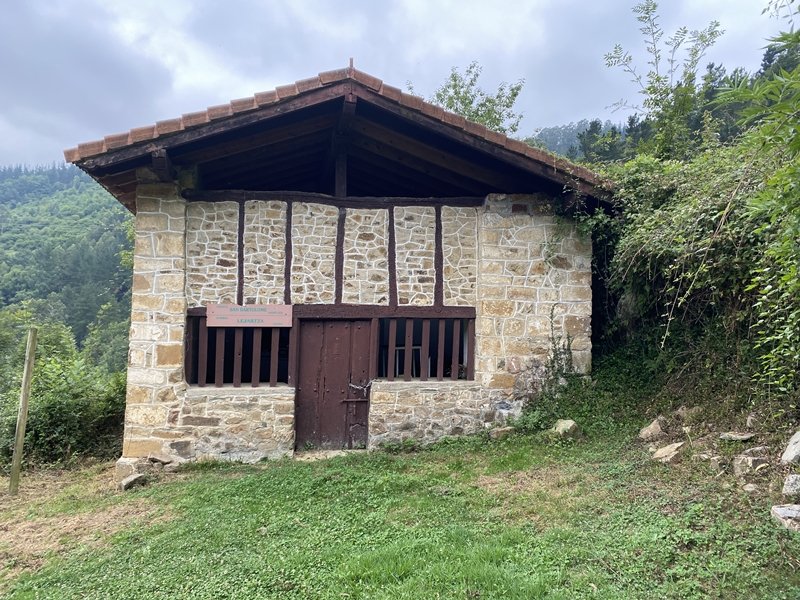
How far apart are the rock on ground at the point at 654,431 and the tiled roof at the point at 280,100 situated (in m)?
3.37

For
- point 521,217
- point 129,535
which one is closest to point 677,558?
point 129,535

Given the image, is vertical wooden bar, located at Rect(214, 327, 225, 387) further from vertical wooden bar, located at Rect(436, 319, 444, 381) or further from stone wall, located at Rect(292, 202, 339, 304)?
vertical wooden bar, located at Rect(436, 319, 444, 381)

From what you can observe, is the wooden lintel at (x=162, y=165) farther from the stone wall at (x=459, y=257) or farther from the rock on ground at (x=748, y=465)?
the rock on ground at (x=748, y=465)

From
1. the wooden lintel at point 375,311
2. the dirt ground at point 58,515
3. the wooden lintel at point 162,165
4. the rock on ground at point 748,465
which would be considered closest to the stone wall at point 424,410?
the wooden lintel at point 375,311

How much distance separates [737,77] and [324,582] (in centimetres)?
362

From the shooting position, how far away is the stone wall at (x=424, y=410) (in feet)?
21.6

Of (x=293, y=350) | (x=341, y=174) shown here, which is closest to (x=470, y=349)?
(x=293, y=350)

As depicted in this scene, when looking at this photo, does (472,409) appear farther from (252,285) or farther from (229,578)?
(229,578)

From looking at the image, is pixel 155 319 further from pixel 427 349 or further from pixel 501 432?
pixel 501 432

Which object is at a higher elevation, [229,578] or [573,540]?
[573,540]

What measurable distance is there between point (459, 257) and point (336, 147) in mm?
2346

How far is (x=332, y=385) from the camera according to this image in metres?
6.77

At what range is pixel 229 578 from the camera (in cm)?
331

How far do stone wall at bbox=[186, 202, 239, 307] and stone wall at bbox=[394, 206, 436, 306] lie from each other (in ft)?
7.33
